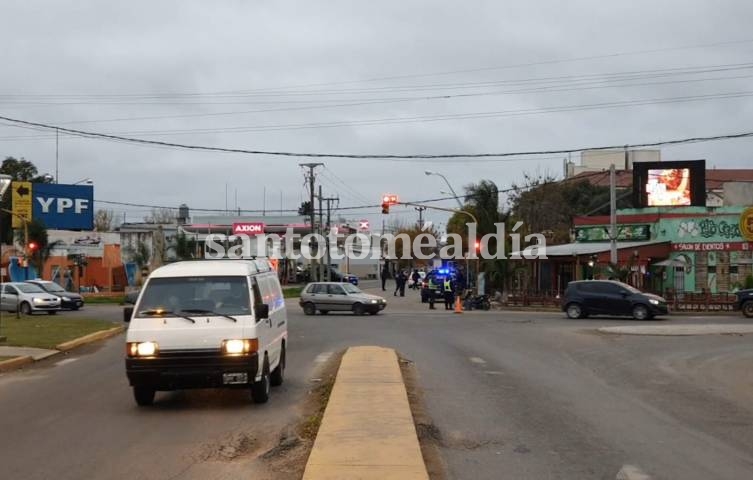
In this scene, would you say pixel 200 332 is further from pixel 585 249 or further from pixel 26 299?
pixel 585 249

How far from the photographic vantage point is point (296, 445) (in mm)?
9414

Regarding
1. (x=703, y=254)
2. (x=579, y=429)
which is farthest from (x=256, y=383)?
(x=703, y=254)

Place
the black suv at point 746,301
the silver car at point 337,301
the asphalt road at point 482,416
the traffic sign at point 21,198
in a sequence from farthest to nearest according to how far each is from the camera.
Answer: the traffic sign at point 21,198 < the silver car at point 337,301 < the black suv at point 746,301 < the asphalt road at point 482,416

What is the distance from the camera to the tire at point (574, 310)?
116 ft

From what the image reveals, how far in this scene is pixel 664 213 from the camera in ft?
162

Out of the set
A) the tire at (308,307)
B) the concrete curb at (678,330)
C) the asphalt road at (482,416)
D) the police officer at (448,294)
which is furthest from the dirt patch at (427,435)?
the police officer at (448,294)

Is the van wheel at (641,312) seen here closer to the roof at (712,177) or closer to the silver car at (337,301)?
the silver car at (337,301)

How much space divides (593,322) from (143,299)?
23564 mm

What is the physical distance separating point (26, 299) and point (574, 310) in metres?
23.5

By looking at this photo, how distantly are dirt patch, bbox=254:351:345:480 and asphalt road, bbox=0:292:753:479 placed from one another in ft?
0.72

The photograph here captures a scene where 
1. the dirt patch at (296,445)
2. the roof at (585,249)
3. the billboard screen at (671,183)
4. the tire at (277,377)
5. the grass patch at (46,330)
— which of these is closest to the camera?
the dirt patch at (296,445)

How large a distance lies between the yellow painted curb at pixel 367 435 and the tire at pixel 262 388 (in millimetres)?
978

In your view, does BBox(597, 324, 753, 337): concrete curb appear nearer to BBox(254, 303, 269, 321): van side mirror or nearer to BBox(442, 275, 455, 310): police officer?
BBox(442, 275, 455, 310): police officer

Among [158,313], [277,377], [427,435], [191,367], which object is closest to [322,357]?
[277,377]
